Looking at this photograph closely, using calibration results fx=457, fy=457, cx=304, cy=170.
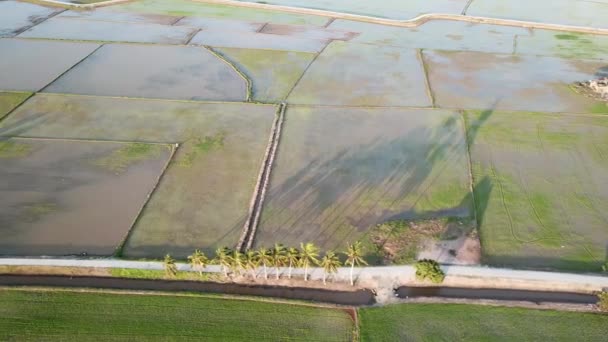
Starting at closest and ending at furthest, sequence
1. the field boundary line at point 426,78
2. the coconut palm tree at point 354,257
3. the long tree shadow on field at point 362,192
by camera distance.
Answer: the coconut palm tree at point 354,257 → the long tree shadow on field at point 362,192 → the field boundary line at point 426,78

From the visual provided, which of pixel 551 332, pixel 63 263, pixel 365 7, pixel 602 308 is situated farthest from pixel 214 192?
pixel 365 7

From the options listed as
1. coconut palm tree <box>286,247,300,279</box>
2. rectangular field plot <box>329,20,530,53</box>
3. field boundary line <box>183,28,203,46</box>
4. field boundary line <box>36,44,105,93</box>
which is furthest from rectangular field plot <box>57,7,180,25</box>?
coconut palm tree <box>286,247,300,279</box>

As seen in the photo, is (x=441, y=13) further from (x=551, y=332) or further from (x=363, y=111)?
(x=551, y=332)

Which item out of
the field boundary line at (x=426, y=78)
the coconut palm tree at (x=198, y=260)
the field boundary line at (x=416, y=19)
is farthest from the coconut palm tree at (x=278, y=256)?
the field boundary line at (x=416, y=19)

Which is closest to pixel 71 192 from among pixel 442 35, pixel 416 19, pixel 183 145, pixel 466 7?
pixel 183 145

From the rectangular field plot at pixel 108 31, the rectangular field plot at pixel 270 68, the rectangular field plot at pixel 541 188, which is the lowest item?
the rectangular field plot at pixel 541 188

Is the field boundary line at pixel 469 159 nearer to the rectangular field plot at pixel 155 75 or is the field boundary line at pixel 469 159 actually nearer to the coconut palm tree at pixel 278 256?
the coconut palm tree at pixel 278 256

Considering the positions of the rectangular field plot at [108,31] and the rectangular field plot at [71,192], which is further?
the rectangular field plot at [108,31]
